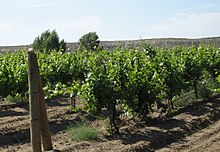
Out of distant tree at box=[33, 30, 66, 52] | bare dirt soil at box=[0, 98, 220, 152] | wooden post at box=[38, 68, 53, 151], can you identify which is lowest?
bare dirt soil at box=[0, 98, 220, 152]

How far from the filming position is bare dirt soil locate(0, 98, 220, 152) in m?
7.81

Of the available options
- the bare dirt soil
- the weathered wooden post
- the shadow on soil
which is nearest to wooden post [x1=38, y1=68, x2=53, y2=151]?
the weathered wooden post

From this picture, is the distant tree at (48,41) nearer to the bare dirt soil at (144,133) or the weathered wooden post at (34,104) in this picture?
the bare dirt soil at (144,133)

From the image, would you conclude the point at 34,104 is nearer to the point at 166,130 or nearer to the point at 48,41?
the point at 166,130

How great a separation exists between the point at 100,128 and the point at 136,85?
1626mm

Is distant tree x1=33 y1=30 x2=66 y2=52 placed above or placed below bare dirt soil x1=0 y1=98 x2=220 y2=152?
above

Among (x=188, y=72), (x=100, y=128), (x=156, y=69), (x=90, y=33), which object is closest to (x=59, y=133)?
(x=100, y=128)

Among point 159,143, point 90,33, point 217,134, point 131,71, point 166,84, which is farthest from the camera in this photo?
point 90,33

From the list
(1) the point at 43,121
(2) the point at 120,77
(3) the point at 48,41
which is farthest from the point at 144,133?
(3) the point at 48,41

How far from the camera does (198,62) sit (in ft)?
46.5

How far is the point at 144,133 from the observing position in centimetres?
895

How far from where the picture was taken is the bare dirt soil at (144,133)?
7.81 m

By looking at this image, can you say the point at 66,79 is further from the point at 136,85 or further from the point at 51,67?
the point at 136,85

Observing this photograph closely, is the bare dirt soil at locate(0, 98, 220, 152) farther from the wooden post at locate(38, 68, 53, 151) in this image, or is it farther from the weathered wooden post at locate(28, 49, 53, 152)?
the weathered wooden post at locate(28, 49, 53, 152)
